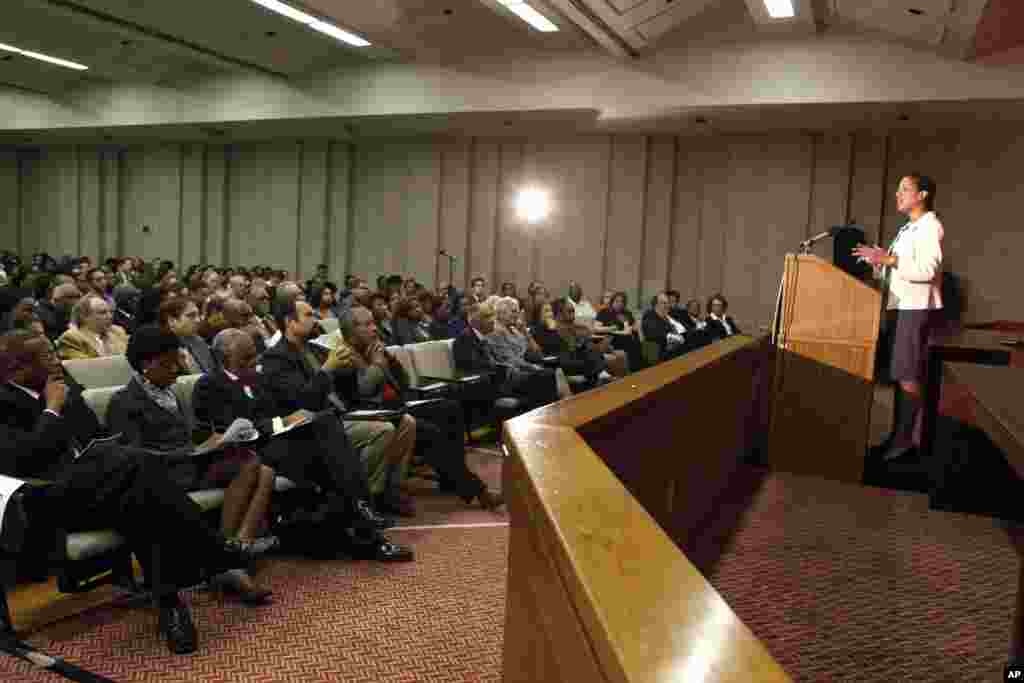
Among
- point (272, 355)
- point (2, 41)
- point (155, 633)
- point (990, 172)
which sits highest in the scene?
point (2, 41)

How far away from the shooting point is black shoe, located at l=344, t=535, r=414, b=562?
375 centimetres

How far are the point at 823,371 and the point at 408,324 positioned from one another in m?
3.88

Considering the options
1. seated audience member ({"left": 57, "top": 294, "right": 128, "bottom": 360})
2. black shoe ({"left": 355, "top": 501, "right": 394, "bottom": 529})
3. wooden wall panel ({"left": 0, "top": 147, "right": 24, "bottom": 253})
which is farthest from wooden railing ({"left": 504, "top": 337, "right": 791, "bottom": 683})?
wooden wall panel ({"left": 0, "top": 147, "right": 24, "bottom": 253})

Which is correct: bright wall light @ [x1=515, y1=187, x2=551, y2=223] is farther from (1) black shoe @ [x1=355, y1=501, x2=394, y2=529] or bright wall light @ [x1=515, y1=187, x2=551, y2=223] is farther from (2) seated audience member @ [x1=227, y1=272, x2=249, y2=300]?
(1) black shoe @ [x1=355, y1=501, x2=394, y2=529]

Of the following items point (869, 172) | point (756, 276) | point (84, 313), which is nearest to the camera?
point (84, 313)

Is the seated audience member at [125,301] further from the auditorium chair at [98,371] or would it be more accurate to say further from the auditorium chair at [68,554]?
the auditorium chair at [68,554]

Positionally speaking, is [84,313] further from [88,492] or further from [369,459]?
[88,492]

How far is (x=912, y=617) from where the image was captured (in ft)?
9.02

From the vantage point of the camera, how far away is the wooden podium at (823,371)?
14.6 ft

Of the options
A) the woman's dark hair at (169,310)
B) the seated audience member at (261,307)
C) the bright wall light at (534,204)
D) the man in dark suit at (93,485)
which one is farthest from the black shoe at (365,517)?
the bright wall light at (534,204)

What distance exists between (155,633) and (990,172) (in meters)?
11.3

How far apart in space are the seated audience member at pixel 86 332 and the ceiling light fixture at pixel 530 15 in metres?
5.31

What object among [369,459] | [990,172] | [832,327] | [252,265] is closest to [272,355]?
[369,459]

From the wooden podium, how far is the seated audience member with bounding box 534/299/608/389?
307 centimetres
